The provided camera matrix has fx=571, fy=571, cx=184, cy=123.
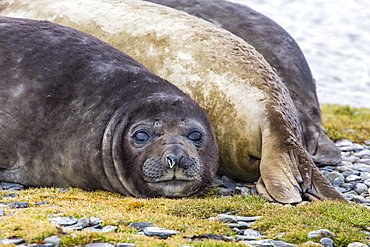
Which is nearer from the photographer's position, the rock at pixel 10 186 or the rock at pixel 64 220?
the rock at pixel 64 220

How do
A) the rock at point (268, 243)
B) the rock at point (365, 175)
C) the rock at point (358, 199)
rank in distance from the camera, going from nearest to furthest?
1. the rock at point (268, 243)
2. the rock at point (358, 199)
3. the rock at point (365, 175)

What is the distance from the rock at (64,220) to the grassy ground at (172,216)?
68 mm

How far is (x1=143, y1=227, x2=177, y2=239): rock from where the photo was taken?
3.95m

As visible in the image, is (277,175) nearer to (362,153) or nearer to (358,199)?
(358,199)

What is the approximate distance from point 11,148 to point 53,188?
1.99 ft

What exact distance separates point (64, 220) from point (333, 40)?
1325 inches

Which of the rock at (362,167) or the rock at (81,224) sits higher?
the rock at (362,167)

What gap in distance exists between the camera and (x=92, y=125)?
18.7 ft

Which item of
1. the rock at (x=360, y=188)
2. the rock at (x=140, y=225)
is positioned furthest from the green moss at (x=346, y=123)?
the rock at (x=140, y=225)

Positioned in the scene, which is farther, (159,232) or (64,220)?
(64,220)

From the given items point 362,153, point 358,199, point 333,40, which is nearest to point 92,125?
point 358,199

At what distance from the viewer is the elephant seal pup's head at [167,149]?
5234 mm

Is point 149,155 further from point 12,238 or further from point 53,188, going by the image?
point 12,238

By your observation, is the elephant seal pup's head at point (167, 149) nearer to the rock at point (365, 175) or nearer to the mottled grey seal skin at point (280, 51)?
the rock at point (365, 175)
